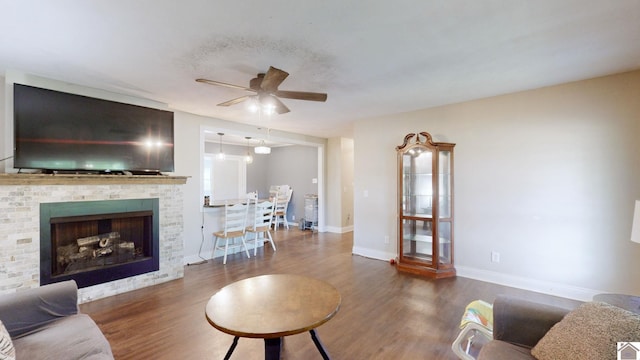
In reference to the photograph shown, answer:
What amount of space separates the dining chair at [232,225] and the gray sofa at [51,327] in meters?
2.65

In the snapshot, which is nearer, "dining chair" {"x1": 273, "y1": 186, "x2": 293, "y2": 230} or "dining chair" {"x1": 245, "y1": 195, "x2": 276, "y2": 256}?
"dining chair" {"x1": 245, "y1": 195, "x2": 276, "y2": 256}

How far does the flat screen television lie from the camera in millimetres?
2762

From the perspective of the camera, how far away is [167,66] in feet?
8.63

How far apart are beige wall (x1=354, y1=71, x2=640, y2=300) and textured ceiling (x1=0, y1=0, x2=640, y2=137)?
0.37 m

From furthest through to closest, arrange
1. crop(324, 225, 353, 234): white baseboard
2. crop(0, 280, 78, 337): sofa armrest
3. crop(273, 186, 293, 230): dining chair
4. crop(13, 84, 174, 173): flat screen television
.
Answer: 1. crop(273, 186, 293, 230): dining chair
2. crop(324, 225, 353, 234): white baseboard
3. crop(13, 84, 174, 173): flat screen television
4. crop(0, 280, 78, 337): sofa armrest

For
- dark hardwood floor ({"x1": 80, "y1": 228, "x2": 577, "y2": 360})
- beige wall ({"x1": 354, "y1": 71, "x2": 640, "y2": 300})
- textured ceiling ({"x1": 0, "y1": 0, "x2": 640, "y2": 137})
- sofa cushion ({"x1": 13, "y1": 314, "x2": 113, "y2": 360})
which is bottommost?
dark hardwood floor ({"x1": 80, "y1": 228, "x2": 577, "y2": 360})

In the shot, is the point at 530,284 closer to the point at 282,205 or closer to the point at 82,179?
the point at 82,179

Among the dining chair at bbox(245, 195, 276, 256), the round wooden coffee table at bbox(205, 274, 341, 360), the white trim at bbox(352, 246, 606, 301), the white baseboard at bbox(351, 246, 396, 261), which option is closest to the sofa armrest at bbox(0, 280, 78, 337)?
the round wooden coffee table at bbox(205, 274, 341, 360)

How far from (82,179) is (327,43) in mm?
2986

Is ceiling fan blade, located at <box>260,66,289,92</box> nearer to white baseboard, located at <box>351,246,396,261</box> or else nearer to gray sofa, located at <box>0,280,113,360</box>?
gray sofa, located at <box>0,280,113,360</box>

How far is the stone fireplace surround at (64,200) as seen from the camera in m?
2.62

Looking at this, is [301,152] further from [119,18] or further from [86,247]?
[119,18]

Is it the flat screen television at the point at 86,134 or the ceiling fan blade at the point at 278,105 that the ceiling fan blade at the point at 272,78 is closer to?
the ceiling fan blade at the point at 278,105

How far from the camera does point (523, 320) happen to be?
160cm
